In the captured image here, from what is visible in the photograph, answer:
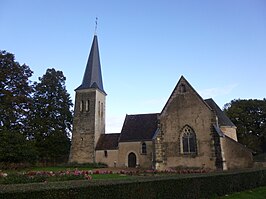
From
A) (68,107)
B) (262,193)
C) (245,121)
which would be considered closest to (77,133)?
(68,107)

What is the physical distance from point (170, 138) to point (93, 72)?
18.7m

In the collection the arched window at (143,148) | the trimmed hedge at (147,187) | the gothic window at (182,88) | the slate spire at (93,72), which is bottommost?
the trimmed hedge at (147,187)

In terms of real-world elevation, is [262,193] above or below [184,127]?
below

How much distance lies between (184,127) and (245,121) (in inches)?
971

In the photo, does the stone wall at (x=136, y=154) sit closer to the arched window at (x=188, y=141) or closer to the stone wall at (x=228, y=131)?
the arched window at (x=188, y=141)

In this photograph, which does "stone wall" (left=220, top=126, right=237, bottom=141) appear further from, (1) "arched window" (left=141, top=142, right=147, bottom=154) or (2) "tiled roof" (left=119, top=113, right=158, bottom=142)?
(1) "arched window" (left=141, top=142, right=147, bottom=154)

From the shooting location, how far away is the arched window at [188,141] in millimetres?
21891

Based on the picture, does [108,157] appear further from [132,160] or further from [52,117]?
[52,117]

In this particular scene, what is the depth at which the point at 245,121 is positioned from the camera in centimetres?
4191

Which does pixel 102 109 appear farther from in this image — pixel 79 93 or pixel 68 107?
pixel 68 107

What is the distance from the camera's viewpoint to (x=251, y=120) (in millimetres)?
41781

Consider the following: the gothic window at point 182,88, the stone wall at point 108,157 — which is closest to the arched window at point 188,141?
the gothic window at point 182,88

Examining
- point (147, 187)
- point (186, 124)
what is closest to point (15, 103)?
point (186, 124)

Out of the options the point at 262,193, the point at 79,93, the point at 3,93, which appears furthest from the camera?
the point at 79,93
